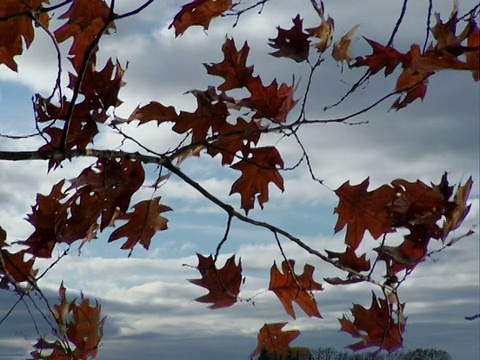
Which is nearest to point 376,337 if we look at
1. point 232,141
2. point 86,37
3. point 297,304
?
point 297,304

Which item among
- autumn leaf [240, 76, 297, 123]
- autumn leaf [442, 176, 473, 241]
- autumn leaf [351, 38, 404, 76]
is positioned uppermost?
autumn leaf [351, 38, 404, 76]

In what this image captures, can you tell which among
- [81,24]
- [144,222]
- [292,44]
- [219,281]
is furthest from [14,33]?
[219,281]

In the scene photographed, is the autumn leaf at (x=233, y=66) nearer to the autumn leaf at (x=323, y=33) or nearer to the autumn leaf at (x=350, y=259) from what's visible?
the autumn leaf at (x=323, y=33)

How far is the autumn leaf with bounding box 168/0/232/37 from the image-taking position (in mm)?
1530

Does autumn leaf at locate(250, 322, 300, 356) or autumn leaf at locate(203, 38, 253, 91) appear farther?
autumn leaf at locate(250, 322, 300, 356)

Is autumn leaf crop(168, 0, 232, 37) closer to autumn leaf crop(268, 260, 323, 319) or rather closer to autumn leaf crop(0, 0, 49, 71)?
autumn leaf crop(0, 0, 49, 71)

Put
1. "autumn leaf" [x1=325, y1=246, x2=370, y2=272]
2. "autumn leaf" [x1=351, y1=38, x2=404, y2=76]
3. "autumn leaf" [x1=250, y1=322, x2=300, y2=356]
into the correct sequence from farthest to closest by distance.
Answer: "autumn leaf" [x1=250, y1=322, x2=300, y2=356] → "autumn leaf" [x1=325, y1=246, x2=370, y2=272] → "autumn leaf" [x1=351, y1=38, x2=404, y2=76]

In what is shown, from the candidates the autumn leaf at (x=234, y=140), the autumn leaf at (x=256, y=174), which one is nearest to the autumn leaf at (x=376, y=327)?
the autumn leaf at (x=256, y=174)

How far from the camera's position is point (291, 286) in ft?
5.08

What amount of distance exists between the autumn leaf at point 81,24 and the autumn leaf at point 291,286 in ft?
2.19

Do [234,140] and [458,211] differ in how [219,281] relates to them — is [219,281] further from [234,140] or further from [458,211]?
[458,211]

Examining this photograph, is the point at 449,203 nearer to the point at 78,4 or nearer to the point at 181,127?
the point at 181,127

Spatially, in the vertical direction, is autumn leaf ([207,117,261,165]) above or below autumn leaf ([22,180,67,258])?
above

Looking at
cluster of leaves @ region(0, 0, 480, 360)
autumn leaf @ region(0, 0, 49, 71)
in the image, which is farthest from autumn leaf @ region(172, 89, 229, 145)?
autumn leaf @ region(0, 0, 49, 71)
